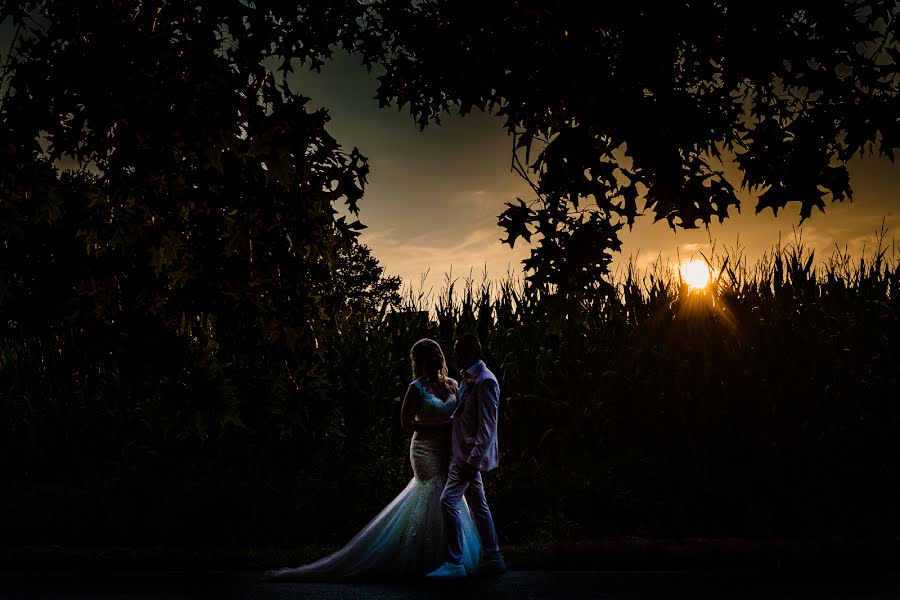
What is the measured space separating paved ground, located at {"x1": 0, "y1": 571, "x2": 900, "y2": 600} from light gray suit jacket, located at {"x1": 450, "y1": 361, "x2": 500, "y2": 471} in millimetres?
972

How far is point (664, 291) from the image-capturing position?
12.3 meters

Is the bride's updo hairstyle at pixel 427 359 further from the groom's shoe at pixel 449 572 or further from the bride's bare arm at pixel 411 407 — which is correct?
the groom's shoe at pixel 449 572

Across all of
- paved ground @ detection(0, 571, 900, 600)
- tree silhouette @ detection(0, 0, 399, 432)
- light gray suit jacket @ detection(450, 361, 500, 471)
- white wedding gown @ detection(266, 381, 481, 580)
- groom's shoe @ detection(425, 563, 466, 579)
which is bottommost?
paved ground @ detection(0, 571, 900, 600)

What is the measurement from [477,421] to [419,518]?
973 millimetres

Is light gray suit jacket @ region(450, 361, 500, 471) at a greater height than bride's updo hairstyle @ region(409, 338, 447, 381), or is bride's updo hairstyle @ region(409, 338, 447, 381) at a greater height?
bride's updo hairstyle @ region(409, 338, 447, 381)

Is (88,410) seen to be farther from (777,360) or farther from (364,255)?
(364,255)

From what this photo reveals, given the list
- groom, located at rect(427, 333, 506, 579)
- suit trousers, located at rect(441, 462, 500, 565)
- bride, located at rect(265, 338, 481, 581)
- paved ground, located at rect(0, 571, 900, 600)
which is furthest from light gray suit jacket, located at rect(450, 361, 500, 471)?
paved ground, located at rect(0, 571, 900, 600)

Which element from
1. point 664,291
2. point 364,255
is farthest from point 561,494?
point 364,255

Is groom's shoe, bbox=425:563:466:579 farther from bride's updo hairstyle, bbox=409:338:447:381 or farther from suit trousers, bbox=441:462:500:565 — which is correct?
bride's updo hairstyle, bbox=409:338:447:381

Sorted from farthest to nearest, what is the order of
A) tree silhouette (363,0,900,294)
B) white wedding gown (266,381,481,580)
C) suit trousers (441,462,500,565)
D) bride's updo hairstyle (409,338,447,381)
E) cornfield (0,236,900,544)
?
cornfield (0,236,900,544), bride's updo hairstyle (409,338,447,381), white wedding gown (266,381,481,580), suit trousers (441,462,500,565), tree silhouette (363,0,900,294)

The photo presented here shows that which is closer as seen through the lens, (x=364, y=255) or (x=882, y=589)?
(x=882, y=589)

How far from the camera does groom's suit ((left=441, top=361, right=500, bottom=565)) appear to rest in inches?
280

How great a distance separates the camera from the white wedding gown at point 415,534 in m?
7.27

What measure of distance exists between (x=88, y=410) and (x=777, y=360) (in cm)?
900
